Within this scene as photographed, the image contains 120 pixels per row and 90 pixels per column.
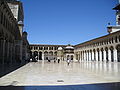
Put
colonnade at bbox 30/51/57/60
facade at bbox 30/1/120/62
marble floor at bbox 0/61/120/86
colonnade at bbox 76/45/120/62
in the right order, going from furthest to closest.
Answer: colonnade at bbox 30/51/57/60 → facade at bbox 30/1/120/62 → colonnade at bbox 76/45/120/62 → marble floor at bbox 0/61/120/86

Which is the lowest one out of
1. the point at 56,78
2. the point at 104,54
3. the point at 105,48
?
the point at 56,78

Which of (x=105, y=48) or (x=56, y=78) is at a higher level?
(x=105, y=48)

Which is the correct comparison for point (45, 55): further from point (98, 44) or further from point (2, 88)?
point (2, 88)

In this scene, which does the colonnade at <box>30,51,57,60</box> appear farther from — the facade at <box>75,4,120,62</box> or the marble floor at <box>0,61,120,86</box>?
the marble floor at <box>0,61,120,86</box>

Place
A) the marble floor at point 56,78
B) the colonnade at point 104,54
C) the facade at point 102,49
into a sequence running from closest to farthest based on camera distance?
the marble floor at point 56,78, the colonnade at point 104,54, the facade at point 102,49

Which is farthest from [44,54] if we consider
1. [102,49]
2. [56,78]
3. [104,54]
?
[56,78]

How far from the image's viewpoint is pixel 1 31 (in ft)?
69.8

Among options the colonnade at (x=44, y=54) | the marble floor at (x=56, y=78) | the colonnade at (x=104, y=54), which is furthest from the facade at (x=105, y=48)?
the colonnade at (x=44, y=54)

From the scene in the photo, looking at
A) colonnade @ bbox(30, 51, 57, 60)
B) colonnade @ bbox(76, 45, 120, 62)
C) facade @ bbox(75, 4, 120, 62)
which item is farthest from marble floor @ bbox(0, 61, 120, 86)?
colonnade @ bbox(30, 51, 57, 60)

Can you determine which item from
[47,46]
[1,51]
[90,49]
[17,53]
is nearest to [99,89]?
[1,51]

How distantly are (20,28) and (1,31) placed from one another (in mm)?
18889

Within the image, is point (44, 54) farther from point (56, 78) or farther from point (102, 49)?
point (56, 78)

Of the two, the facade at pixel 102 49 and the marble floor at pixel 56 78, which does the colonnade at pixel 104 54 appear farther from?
the marble floor at pixel 56 78

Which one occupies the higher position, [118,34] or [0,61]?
[118,34]
